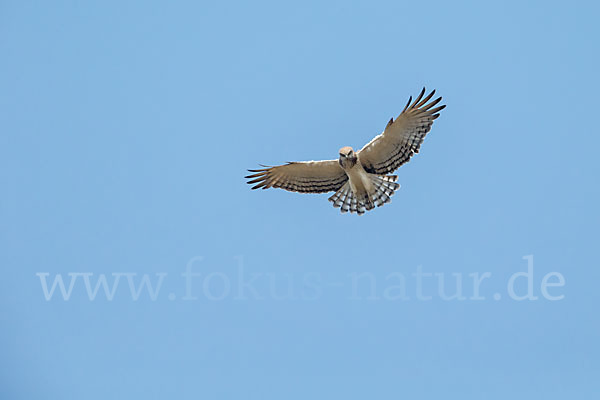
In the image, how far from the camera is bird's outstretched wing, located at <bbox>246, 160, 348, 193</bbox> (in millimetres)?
13853

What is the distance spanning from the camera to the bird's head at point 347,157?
13156 mm

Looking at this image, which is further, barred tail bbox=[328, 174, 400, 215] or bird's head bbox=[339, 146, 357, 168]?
barred tail bbox=[328, 174, 400, 215]

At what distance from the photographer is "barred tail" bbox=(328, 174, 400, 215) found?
45.6 feet

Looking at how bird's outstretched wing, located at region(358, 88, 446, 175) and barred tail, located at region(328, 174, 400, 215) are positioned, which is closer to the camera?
bird's outstretched wing, located at region(358, 88, 446, 175)

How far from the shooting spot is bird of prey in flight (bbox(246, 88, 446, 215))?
13.1 m

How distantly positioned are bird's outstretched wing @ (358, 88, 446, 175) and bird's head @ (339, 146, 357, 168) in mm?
283

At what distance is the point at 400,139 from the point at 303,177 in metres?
2.03

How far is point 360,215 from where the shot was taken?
14281 mm

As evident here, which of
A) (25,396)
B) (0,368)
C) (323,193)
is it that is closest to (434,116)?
(323,193)

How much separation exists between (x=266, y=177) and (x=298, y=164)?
783mm

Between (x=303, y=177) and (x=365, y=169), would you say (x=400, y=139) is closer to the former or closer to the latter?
(x=365, y=169)

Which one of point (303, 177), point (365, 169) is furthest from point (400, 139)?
point (303, 177)

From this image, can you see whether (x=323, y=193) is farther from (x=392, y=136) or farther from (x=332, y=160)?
(x=392, y=136)

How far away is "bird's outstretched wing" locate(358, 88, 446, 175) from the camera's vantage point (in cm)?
1301
